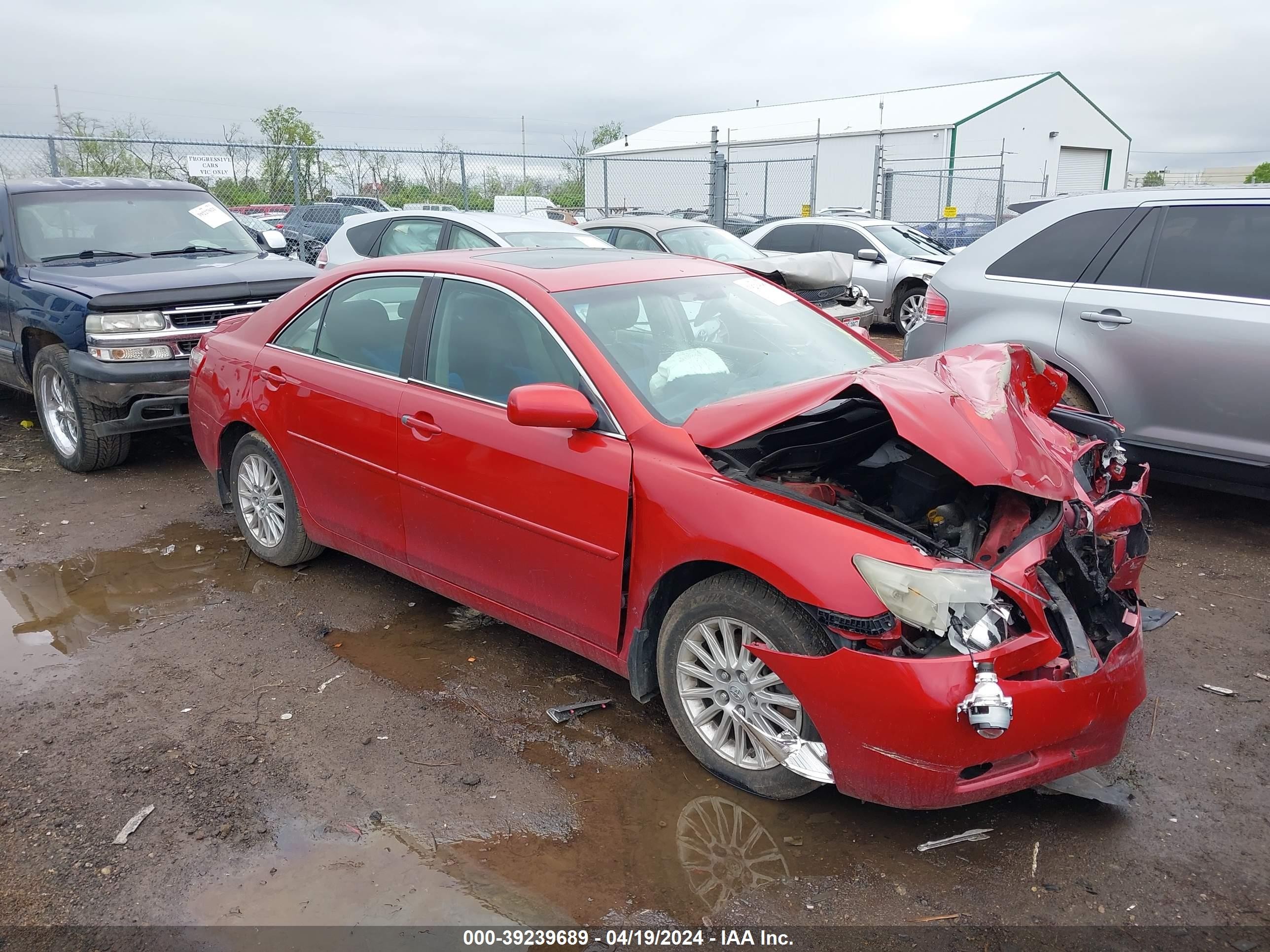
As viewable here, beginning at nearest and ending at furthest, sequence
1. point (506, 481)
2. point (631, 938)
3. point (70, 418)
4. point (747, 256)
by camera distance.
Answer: point (631, 938) → point (506, 481) → point (70, 418) → point (747, 256)

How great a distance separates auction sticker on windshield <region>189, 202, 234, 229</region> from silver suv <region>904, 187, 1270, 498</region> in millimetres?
6123

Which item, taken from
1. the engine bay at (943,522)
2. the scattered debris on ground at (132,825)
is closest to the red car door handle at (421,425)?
the engine bay at (943,522)

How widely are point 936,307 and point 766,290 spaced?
2.32m

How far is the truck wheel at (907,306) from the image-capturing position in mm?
12578

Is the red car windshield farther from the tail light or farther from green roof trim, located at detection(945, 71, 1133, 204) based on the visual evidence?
green roof trim, located at detection(945, 71, 1133, 204)

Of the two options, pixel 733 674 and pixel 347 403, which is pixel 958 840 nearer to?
pixel 733 674

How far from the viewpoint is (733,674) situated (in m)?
3.07

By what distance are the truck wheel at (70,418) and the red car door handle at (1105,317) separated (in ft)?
20.9

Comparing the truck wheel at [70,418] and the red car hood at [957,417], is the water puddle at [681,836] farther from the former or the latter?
the truck wheel at [70,418]

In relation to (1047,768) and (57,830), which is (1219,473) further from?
(57,830)

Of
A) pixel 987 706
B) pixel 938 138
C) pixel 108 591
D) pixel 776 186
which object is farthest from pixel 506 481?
pixel 776 186

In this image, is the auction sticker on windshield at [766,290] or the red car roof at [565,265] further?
the auction sticker on windshield at [766,290]

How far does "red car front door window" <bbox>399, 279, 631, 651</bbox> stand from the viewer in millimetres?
3355

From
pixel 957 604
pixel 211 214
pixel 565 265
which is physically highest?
pixel 211 214
